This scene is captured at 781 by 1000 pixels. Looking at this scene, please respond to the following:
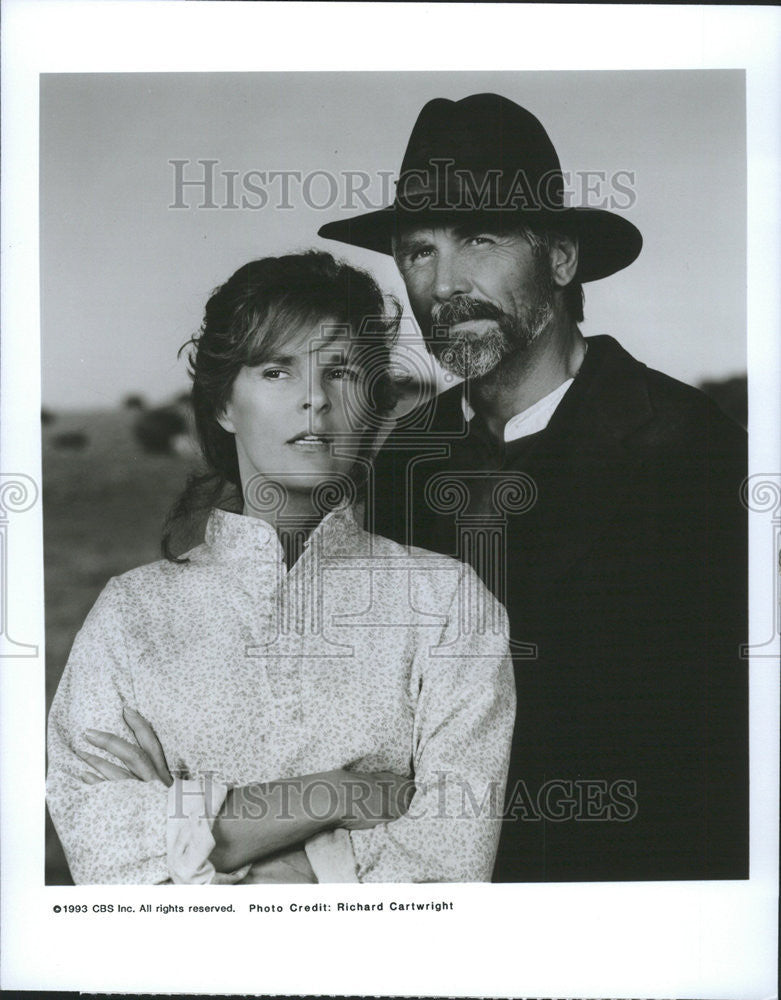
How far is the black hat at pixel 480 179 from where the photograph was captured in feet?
8.32

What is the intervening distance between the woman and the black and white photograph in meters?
0.01

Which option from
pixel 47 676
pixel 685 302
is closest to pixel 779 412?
pixel 685 302

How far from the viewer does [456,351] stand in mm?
2539

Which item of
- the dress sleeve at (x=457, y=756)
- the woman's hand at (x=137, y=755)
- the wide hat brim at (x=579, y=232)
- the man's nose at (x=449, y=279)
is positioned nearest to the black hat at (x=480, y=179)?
the wide hat brim at (x=579, y=232)

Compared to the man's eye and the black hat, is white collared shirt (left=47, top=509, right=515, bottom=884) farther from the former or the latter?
the black hat

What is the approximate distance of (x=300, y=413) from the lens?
97.5 inches

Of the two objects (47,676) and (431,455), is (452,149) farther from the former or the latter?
(47,676)

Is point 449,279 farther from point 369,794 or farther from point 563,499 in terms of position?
point 369,794

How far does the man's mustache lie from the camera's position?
2.53 metres

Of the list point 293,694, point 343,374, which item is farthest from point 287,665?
point 343,374

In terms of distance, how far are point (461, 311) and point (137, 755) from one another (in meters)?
1.36

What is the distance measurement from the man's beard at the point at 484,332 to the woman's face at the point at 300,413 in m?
0.23

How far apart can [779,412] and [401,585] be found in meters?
1.09

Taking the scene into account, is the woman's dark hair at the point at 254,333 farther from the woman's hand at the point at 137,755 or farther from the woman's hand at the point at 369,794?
the woman's hand at the point at 369,794
